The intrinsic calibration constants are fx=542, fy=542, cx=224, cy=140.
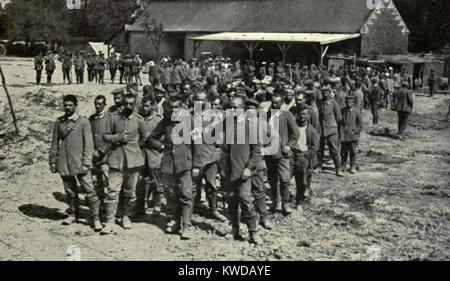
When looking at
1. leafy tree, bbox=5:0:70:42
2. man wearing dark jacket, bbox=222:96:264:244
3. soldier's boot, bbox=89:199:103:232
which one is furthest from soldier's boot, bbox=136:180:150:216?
leafy tree, bbox=5:0:70:42

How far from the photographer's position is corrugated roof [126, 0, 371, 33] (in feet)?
111

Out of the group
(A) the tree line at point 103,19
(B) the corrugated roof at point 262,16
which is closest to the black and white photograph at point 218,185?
(B) the corrugated roof at point 262,16

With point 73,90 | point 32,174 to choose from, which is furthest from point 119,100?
point 73,90

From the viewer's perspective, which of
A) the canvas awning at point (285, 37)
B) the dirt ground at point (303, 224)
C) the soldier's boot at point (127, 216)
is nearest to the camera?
the dirt ground at point (303, 224)

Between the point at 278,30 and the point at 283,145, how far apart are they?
2775 centimetres

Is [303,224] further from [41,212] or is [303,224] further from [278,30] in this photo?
[278,30]

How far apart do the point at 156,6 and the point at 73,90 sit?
26252 mm

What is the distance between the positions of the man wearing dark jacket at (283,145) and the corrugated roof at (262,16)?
25.6 meters

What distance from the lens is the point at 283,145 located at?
325 inches

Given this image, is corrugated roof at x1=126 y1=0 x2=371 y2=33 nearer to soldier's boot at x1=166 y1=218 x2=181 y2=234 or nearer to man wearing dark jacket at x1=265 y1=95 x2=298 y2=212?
man wearing dark jacket at x1=265 y1=95 x2=298 y2=212

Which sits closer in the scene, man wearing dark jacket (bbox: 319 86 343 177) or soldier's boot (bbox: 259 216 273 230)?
soldier's boot (bbox: 259 216 273 230)

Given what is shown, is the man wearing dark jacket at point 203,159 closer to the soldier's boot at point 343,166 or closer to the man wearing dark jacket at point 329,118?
the man wearing dark jacket at point 329,118

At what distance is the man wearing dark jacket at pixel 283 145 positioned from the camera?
8250mm

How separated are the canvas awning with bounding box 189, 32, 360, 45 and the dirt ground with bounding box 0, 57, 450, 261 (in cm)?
1710
